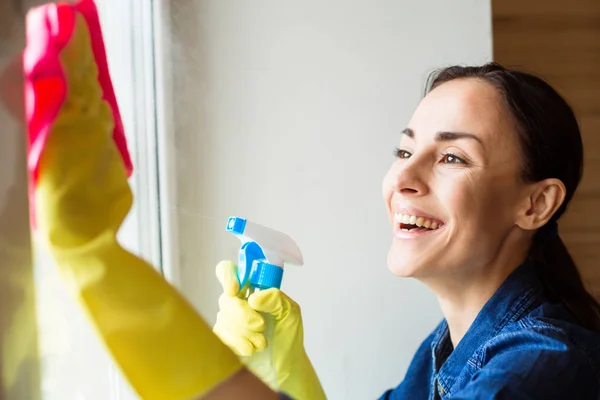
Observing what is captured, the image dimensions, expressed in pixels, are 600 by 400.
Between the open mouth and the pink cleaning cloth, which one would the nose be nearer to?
the open mouth

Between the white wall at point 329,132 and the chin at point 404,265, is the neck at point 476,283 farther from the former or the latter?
the white wall at point 329,132

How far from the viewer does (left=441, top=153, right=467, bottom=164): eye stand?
885 millimetres

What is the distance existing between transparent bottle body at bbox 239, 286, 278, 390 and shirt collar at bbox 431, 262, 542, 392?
236mm

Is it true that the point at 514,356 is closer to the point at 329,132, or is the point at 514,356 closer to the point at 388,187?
the point at 388,187

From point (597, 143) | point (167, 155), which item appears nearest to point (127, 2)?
point (167, 155)

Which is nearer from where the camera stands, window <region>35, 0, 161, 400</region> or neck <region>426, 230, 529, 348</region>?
window <region>35, 0, 161, 400</region>

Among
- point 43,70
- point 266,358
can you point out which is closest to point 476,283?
point 266,358

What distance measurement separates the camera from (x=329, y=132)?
1040mm

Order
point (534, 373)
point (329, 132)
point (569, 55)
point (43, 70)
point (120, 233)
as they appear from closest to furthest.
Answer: point (43, 70), point (120, 233), point (534, 373), point (329, 132), point (569, 55)

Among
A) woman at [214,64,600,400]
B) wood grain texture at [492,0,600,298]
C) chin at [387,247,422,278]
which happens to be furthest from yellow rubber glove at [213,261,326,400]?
wood grain texture at [492,0,600,298]

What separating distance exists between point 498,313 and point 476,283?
6 centimetres

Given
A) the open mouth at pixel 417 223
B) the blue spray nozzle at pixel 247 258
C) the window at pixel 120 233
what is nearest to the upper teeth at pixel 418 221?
the open mouth at pixel 417 223

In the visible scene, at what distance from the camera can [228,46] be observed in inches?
37.9

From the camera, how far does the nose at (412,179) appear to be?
89cm
